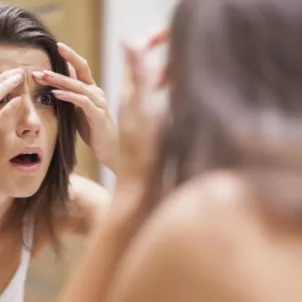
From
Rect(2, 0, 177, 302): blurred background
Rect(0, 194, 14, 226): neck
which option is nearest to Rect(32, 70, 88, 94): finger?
Rect(0, 194, 14, 226): neck

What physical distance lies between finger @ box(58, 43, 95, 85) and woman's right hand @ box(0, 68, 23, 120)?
80 mm

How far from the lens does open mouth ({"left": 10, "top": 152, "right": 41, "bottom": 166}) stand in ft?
3.19

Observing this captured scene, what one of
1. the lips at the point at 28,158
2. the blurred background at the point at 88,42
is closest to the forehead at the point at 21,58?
the lips at the point at 28,158

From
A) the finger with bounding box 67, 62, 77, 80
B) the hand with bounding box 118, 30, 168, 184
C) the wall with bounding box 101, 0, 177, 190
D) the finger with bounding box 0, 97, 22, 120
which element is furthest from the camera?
the wall with bounding box 101, 0, 177, 190

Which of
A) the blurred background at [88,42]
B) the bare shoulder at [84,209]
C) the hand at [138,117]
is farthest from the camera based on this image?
the blurred background at [88,42]

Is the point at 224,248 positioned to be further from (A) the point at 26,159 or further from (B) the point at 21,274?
(B) the point at 21,274

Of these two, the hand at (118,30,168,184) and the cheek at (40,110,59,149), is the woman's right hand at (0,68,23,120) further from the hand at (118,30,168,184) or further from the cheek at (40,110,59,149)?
the hand at (118,30,168,184)

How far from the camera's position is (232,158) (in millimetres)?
502

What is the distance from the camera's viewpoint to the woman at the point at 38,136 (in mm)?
961

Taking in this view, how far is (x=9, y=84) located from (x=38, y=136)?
0.09 metres

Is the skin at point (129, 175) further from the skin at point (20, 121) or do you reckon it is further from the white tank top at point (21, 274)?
the white tank top at point (21, 274)

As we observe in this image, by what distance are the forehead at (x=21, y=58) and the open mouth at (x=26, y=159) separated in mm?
125

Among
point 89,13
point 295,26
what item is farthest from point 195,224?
point 89,13

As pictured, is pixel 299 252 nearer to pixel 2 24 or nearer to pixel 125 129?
pixel 125 129
